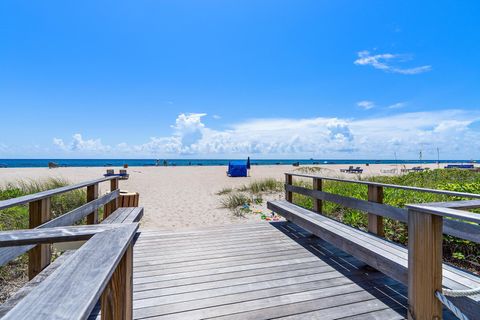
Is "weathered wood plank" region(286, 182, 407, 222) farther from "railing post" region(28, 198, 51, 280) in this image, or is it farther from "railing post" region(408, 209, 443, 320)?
"railing post" region(28, 198, 51, 280)

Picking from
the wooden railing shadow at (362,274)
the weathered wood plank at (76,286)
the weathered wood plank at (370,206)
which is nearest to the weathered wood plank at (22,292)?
the weathered wood plank at (76,286)

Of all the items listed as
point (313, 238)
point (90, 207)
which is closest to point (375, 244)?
point (313, 238)

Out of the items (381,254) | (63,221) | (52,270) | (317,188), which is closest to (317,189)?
(317,188)

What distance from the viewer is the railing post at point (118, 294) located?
122cm

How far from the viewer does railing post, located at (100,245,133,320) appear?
1220 millimetres

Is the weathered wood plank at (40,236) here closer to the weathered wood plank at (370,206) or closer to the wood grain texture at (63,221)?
the wood grain texture at (63,221)

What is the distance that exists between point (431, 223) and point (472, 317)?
24.7 inches

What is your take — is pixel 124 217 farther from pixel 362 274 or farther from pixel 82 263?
pixel 82 263

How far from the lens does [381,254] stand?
2.63 meters

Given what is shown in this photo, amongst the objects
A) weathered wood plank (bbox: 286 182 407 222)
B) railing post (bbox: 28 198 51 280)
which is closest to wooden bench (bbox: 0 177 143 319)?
railing post (bbox: 28 198 51 280)

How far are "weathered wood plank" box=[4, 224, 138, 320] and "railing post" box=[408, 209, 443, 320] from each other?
191cm

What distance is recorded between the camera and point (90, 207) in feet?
12.4

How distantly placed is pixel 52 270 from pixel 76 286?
7.12 ft

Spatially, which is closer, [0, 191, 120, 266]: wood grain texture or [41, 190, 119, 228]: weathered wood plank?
[0, 191, 120, 266]: wood grain texture
